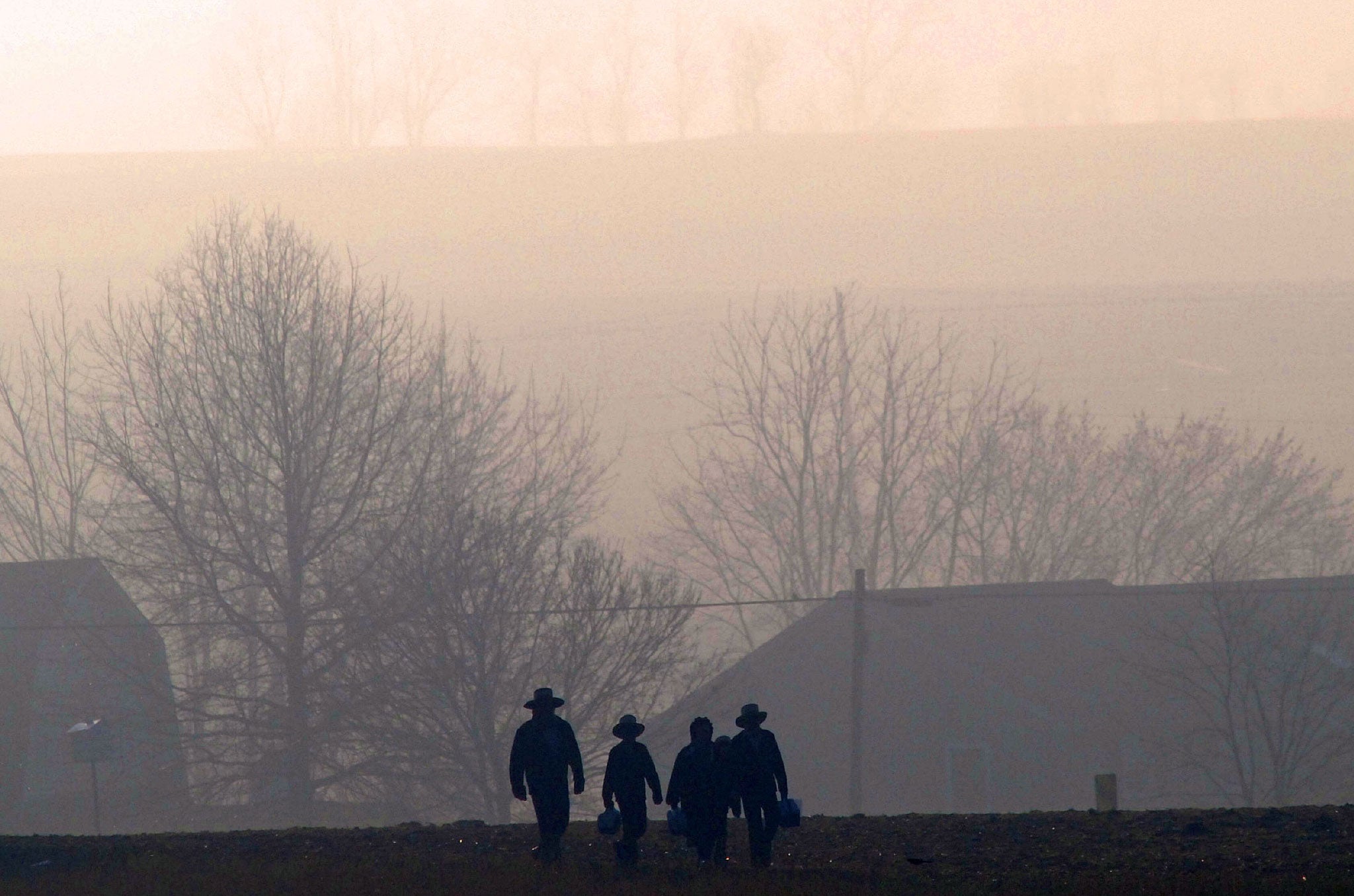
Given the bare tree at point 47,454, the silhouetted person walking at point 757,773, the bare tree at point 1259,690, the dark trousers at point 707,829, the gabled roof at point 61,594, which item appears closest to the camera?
the silhouetted person walking at point 757,773

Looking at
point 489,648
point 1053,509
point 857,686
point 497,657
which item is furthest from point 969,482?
point 497,657

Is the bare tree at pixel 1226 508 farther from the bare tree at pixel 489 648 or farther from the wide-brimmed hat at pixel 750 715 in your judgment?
the wide-brimmed hat at pixel 750 715

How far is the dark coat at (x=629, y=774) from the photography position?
35.8 feet

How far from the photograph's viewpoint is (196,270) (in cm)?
3506

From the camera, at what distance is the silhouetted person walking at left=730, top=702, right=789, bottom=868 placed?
10.7 m

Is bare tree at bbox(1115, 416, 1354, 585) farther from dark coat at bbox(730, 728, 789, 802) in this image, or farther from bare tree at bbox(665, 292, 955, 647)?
dark coat at bbox(730, 728, 789, 802)

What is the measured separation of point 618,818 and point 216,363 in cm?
2579

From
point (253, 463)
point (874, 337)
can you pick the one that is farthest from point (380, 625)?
point (874, 337)

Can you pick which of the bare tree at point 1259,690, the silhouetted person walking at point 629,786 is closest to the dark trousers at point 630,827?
the silhouetted person walking at point 629,786

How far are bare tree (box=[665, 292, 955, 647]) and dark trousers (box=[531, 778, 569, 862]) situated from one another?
4438 centimetres

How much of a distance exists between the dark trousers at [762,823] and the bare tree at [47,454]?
43193mm

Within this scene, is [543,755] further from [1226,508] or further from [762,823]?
[1226,508]

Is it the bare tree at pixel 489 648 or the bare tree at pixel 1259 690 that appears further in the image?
the bare tree at pixel 1259 690

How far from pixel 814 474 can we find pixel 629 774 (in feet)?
161
